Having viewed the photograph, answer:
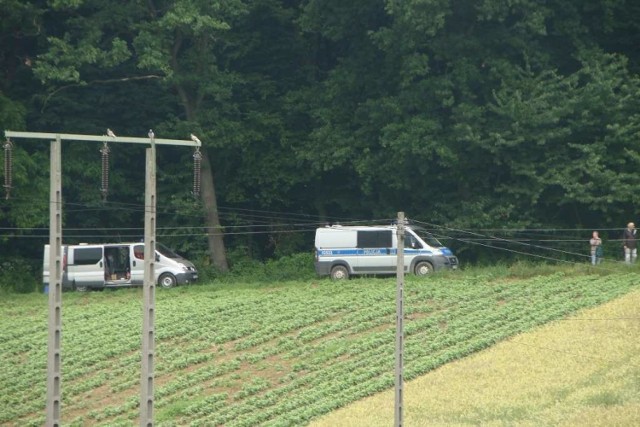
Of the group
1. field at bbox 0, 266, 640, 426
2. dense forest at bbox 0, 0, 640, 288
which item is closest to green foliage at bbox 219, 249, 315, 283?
dense forest at bbox 0, 0, 640, 288

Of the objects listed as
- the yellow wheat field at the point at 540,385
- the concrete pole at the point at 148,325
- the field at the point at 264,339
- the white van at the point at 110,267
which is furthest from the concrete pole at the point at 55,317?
the white van at the point at 110,267

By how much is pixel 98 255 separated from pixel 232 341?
36.9ft

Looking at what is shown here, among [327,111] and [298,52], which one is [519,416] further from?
[298,52]

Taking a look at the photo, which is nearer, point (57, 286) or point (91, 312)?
point (57, 286)

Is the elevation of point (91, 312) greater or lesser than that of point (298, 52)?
lesser

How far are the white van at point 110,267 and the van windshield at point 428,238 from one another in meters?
8.83

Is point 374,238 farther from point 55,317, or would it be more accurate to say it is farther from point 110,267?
point 55,317

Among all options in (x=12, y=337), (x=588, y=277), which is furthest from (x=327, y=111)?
(x=12, y=337)

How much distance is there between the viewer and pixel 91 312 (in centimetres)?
4712

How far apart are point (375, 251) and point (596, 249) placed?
7747 mm

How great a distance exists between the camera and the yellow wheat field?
102ft

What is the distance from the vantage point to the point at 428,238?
Answer: 50.8 meters

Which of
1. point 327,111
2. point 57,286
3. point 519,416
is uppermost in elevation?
point 327,111

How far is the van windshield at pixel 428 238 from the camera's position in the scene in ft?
165
